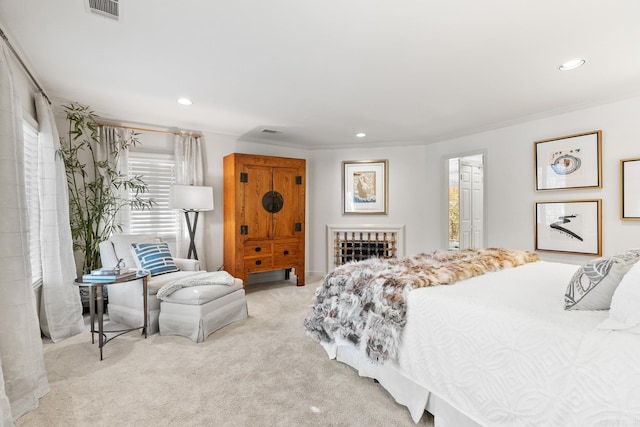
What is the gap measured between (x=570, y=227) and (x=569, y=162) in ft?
2.46

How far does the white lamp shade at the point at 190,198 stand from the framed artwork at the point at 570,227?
425 centimetres

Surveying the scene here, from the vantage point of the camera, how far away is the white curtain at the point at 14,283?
1.81m

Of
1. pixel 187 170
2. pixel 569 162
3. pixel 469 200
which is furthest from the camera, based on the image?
pixel 469 200

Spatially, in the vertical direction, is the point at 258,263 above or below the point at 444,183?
below

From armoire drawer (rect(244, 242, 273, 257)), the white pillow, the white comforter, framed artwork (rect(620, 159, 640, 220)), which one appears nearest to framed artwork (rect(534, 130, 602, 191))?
framed artwork (rect(620, 159, 640, 220))

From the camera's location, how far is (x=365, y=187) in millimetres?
5492

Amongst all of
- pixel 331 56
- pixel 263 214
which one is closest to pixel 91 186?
pixel 263 214

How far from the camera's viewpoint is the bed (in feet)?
3.53

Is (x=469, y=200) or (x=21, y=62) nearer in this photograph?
(x=21, y=62)

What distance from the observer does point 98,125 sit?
152 inches

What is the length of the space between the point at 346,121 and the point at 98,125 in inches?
123

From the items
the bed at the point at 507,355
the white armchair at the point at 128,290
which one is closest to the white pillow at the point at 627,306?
the bed at the point at 507,355

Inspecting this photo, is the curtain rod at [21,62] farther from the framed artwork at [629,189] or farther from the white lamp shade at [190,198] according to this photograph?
the framed artwork at [629,189]

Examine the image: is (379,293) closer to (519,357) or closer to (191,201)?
(519,357)
